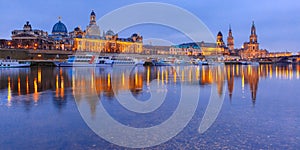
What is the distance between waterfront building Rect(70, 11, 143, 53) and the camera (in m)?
116

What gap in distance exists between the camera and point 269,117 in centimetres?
814

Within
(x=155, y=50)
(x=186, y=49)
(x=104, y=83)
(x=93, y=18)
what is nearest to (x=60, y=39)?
(x=93, y=18)

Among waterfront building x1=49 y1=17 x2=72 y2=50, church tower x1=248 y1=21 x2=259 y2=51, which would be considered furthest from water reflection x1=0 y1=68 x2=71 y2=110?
church tower x1=248 y1=21 x2=259 y2=51

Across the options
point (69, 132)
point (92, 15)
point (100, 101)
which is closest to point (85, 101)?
point (100, 101)

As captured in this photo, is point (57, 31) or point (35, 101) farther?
point (57, 31)

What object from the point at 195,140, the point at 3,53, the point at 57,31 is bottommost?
the point at 195,140

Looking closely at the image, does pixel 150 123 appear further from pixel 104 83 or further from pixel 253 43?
pixel 253 43

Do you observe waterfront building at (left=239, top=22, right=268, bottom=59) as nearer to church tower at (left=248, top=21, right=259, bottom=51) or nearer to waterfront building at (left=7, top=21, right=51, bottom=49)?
church tower at (left=248, top=21, right=259, bottom=51)

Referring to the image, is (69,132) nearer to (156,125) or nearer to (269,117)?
(156,125)

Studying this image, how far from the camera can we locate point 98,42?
12131 cm

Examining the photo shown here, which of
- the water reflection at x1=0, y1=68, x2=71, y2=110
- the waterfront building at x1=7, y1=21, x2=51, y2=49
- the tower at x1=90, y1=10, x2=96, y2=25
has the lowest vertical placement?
the water reflection at x1=0, y1=68, x2=71, y2=110

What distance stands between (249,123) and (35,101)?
803 cm

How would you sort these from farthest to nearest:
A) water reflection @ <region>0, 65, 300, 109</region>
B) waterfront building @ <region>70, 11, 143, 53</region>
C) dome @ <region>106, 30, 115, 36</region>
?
dome @ <region>106, 30, 115, 36</region> → waterfront building @ <region>70, 11, 143, 53</region> → water reflection @ <region>0, 65, 300, 109</region>

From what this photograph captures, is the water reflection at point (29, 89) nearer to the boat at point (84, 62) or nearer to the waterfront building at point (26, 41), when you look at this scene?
the boat at point (84, 62)
